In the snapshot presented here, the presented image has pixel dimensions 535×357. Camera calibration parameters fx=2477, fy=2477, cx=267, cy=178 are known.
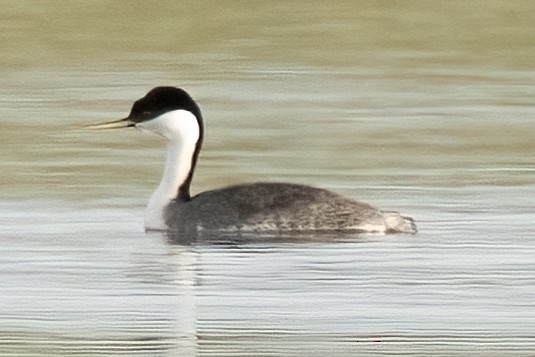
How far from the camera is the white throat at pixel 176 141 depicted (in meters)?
16.2

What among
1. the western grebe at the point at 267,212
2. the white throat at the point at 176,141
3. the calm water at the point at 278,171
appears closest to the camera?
the calm water at the point at 278,171

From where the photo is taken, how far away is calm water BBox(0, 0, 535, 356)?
11758 mm

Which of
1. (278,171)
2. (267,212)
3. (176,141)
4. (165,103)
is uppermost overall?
(165,103)

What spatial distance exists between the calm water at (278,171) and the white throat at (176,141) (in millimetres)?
347

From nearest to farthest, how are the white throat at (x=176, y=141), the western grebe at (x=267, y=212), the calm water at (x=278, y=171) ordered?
1. the calm water at (x=278, y=171)
2. the western grebe at (x=267, y=212)
3. the white throat at (x=176, y=141)

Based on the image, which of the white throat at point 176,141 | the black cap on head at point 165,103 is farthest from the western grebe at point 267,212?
the black cap on head at point 165,103

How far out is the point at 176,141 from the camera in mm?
16469

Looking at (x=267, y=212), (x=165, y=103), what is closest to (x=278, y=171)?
(x=165, y=103)

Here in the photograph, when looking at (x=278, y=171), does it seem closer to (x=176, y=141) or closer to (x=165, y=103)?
(x=176, y=141)

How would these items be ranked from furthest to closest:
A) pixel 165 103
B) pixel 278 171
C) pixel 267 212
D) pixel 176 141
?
pixel 278 171 < pixel 176 141 < pixel 165 103 < pixel 267 212

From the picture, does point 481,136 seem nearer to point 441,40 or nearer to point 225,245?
point 225,245

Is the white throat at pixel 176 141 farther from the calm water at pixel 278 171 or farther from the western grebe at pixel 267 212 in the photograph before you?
the calm water at pixel 278 171

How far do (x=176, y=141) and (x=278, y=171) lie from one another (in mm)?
1534

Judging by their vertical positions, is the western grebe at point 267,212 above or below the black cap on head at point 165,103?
below
